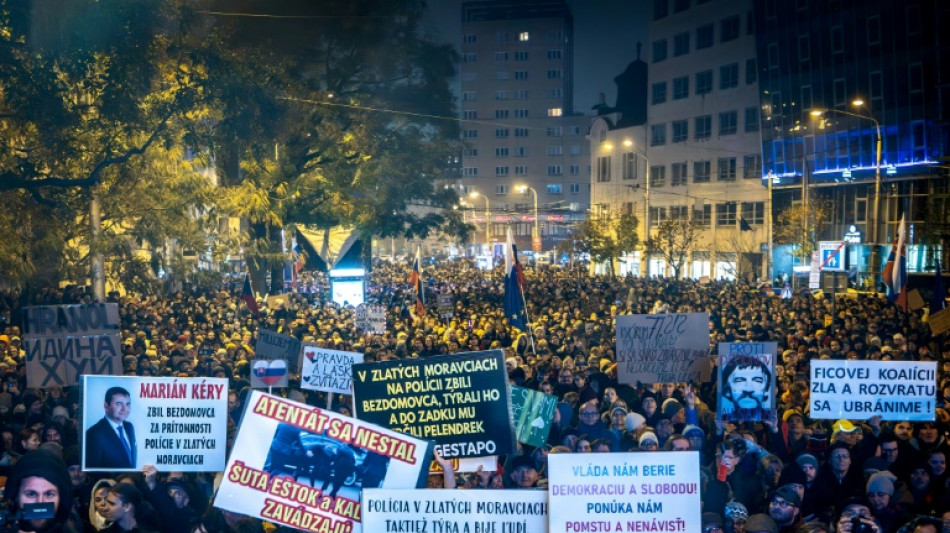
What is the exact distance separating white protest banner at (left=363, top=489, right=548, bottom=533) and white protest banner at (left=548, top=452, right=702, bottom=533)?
0.15 metres

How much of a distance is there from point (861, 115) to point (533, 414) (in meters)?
41.4

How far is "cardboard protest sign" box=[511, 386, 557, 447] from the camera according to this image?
417 inches

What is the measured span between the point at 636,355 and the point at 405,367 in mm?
6475

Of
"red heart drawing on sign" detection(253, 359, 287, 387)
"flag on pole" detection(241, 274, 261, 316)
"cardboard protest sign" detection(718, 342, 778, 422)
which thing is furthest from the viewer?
"flag on pole" detection(241, 274, 261, 316)

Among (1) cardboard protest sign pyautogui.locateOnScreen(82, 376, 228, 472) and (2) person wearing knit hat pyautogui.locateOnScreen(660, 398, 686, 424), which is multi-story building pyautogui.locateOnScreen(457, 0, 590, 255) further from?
(1) cardboard protest sign pyautogui.locateOnScreen(82, 376, 228, 472)

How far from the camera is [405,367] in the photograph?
27.0 feet

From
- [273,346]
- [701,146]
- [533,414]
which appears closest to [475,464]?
[533,414]

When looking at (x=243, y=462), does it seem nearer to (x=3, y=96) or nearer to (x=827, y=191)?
(x=3, y=96)

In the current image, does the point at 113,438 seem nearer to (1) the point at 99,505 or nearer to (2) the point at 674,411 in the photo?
(1) the point at 99,505

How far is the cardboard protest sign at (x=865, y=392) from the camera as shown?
10984mm

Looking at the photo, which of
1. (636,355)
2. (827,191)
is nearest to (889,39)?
(827,191)

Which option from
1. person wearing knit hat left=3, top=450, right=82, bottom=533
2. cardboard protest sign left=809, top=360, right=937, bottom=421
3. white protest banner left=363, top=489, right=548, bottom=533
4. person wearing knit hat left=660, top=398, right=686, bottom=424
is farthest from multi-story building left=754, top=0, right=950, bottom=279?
person wearing knit hat left=3, top=450, right=82, bottom=533

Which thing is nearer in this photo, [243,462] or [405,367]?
[243,462]

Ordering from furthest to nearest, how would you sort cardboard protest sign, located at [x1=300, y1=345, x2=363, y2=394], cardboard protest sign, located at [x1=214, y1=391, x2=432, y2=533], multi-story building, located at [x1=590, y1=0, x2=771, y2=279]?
multi-story building, located at [x1=590, y1=0, x2=771, y2=279] → cardboard protest sign, located at [x1=300, y1=345, x2=363, y2=394] → cardboard protest sign, located at [x1=214, y1=391, x2=432, y2=533]
